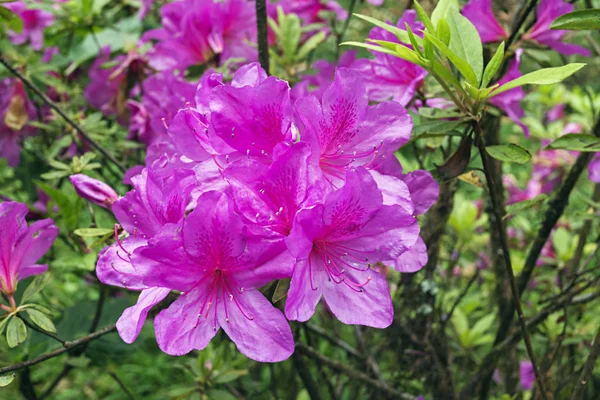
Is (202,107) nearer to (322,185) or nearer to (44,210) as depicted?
(322,185)

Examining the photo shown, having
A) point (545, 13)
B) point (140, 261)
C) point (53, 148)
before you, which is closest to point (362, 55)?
point (545, 13)

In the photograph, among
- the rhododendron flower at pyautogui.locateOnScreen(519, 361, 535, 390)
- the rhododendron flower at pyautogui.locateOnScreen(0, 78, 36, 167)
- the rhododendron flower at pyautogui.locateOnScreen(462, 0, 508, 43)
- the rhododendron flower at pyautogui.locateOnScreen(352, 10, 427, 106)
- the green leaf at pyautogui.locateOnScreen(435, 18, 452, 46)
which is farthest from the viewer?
the rhododendron flower at pyautogui.locateOnScreen(519, 361, 535, 390)

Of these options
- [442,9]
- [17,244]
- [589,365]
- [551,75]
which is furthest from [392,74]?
[17,244]

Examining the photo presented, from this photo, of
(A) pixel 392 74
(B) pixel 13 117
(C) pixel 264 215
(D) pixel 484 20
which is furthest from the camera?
(B) pixel 13 117

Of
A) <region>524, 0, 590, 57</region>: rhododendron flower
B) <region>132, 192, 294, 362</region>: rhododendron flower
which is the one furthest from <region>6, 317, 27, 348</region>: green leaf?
<region>524, 0, 590, 57</region>: rhododendron flower

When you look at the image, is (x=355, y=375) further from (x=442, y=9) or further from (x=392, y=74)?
(x=442, y=9)

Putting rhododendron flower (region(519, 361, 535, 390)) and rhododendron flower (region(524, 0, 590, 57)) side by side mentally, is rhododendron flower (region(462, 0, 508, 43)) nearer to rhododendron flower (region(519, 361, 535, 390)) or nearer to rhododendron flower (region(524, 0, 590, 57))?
rhododendron flower (region(524, 0, 590, 57))
